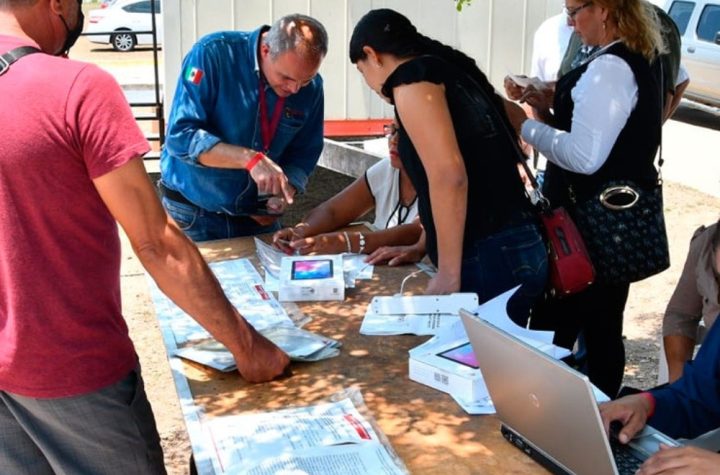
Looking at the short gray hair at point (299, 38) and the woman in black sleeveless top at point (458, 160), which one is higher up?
the short gray hair at point (299, 38)

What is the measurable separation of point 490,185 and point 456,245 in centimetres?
23

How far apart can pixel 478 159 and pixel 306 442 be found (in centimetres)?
122

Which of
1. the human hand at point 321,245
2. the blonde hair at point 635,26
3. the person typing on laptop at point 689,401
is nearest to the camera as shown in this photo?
the person typing on laptop at point 689,401

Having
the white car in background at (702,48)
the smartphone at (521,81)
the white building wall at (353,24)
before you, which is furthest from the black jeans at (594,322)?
the white car in background at (702,48)

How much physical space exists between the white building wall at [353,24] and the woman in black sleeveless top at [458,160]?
12.4 ft

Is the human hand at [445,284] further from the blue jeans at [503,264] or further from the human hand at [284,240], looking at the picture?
the human hand at [284,240]

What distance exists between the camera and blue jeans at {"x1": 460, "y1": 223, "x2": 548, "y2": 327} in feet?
10.0

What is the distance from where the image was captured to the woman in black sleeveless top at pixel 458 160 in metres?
2.89

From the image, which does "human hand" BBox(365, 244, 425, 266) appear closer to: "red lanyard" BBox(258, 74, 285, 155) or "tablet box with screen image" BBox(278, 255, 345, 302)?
"tablet box with screen image" BBox(278, 255, 345, 302)

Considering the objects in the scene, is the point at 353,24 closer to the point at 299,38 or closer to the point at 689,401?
the point at 299,38

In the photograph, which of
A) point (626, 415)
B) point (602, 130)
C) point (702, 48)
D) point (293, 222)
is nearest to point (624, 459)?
point (626, 415)

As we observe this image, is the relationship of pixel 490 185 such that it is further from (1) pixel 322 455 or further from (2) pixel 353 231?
(1) pixel 322 455

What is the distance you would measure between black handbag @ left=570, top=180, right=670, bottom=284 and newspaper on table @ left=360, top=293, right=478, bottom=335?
769mm

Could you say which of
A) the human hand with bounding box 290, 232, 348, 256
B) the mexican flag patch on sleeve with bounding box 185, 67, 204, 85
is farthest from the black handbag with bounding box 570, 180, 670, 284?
the mexican flag patch on sleeve with bounding box 185, 67, 204, 85
